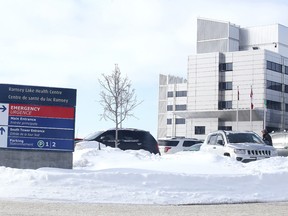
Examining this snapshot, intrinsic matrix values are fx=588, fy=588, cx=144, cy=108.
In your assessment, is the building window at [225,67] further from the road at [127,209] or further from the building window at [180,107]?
the road at [127,209]

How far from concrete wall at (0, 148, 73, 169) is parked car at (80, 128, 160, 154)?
9.66 metres

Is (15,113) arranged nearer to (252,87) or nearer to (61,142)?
(61,142)

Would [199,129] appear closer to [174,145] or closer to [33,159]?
[174,145]

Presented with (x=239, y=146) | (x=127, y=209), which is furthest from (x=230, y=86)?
(x=127, y=209)

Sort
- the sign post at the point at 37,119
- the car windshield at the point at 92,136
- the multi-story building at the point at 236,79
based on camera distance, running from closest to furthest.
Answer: the sign post at the point at 37,119 → the car windshield at the point at 92,136 → the multi-story building at the point at 236,79

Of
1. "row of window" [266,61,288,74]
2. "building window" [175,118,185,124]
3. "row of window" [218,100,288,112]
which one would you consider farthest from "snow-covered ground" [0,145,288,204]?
"building window" [175,118,185,124]

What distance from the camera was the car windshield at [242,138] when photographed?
21.2 metres

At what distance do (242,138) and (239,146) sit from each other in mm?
1121

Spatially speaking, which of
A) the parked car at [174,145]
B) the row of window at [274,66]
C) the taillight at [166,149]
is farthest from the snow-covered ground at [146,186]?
the row of window at [274,66]

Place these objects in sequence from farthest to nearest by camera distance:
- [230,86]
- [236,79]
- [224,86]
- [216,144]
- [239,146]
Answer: [224,86]
[230,86]
[236,79]
[216,144]
[239,146]

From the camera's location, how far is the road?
34.0ft

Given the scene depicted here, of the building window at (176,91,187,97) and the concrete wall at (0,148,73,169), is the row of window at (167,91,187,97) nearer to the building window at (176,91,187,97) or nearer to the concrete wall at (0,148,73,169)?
the building window at (176,91,187,97)

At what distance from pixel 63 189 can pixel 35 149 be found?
320 centimetres

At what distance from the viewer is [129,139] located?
2644 centimetres
